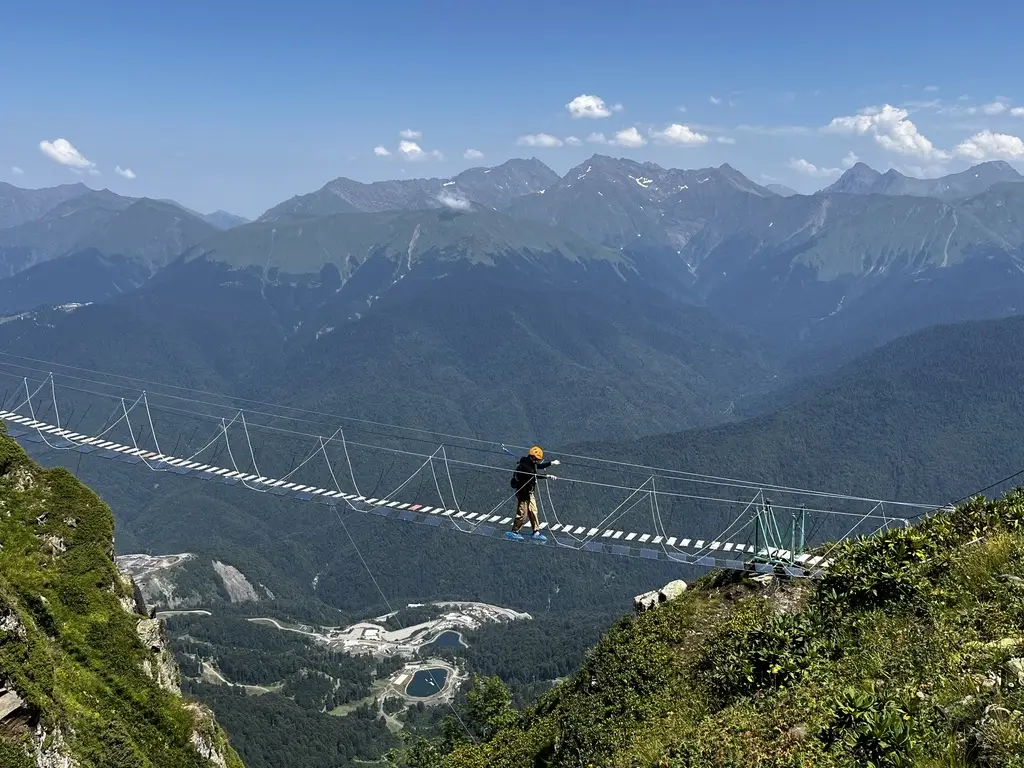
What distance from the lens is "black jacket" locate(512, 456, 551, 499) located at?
85.3 feet

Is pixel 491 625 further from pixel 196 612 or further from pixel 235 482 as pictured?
pixel 235 482

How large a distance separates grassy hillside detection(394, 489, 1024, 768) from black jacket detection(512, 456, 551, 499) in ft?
19.0

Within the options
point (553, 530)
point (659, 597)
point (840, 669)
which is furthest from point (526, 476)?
point (840, 669)

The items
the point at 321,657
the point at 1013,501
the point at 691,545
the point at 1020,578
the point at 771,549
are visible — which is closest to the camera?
the point at 1020,578

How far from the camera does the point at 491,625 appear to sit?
608 feet

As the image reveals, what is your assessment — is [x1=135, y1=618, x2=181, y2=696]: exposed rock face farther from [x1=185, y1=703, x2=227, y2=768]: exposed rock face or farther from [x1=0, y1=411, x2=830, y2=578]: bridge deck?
[x1=0, y1=411, x2=830, y2=578]: bridge deck

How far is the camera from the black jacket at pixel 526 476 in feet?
85.3

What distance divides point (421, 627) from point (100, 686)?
165 meters

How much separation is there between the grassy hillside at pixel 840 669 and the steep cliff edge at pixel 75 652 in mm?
13653

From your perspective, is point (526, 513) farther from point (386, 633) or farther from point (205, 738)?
point (386, 633)

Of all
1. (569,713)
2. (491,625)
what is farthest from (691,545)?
(491,625)

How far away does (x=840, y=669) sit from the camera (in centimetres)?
1298

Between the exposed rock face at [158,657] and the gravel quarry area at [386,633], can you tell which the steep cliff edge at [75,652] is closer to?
the exposed rock face at [158,657]

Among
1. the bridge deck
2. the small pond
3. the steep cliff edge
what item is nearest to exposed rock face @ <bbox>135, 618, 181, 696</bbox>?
the steep cliff edge
